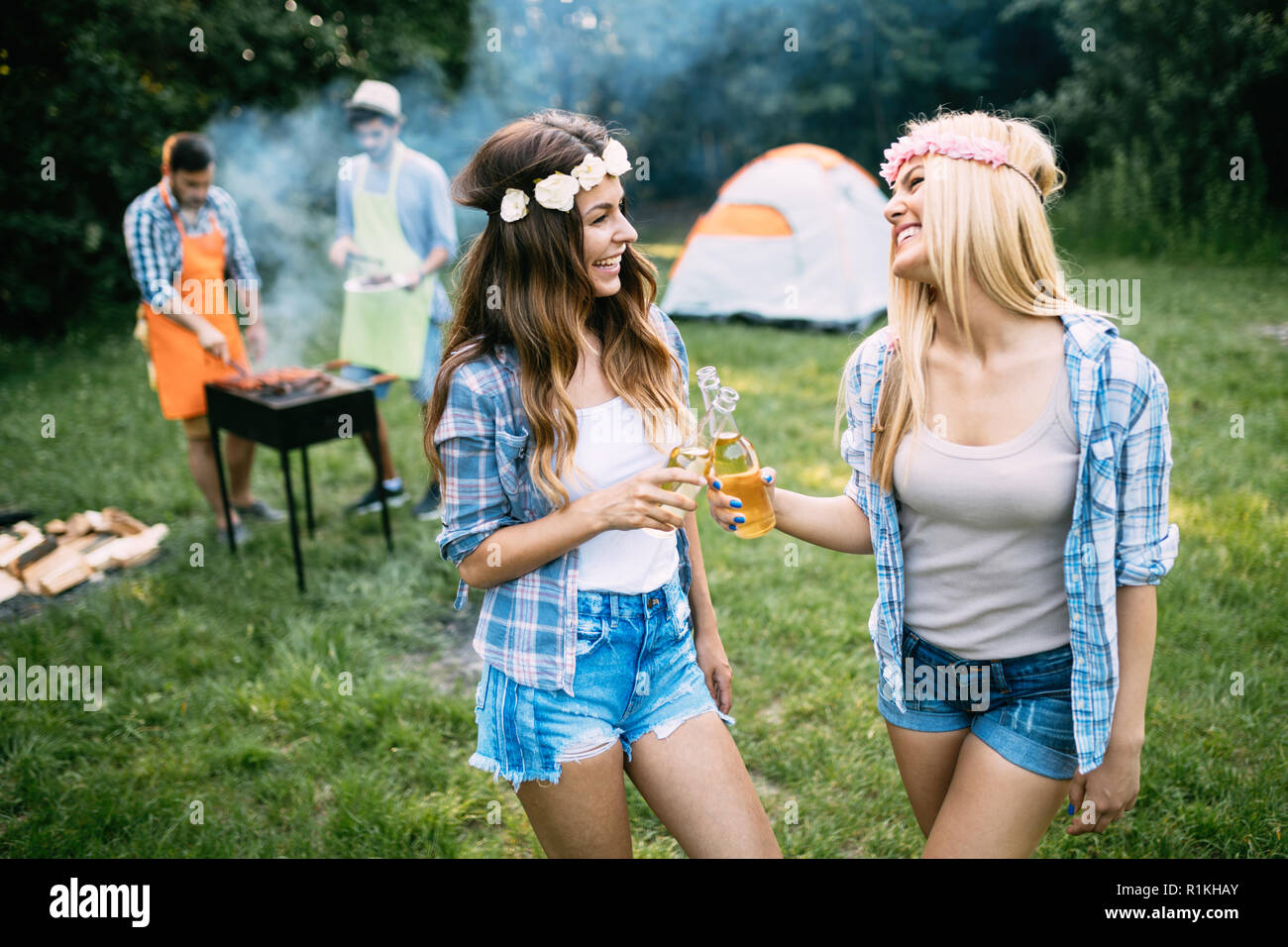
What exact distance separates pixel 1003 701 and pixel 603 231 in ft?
4.35

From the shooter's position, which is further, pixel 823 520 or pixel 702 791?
pixel 823 520

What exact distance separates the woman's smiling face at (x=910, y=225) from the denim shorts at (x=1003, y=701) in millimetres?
806

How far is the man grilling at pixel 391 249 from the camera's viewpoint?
18.4ft

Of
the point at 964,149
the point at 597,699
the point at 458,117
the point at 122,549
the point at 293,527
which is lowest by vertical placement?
the point at 122,549

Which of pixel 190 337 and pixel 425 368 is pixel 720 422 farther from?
pixel 190 337

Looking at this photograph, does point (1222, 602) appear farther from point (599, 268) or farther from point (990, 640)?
point (599, 268)

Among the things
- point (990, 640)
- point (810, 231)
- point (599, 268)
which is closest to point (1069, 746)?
point (990, 640)

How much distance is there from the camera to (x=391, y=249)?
5.77 metres

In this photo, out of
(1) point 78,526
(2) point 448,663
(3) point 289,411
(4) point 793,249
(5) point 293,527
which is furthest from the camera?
(4) point 793,249

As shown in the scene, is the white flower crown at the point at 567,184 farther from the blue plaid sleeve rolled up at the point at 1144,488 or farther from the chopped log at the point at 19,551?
the chopped log at the point at 19,551

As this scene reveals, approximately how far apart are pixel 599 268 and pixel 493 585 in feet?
2.45

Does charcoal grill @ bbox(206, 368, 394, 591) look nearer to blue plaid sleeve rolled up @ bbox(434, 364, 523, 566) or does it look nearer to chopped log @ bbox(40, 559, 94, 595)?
chopped log @ bbox(40, 559, 94, 595)

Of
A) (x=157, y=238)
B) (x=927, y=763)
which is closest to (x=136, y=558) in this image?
(x=157, y=238)

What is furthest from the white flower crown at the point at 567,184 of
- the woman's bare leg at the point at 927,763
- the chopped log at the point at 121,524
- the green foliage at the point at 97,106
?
the green foliage at the point at 97,106
